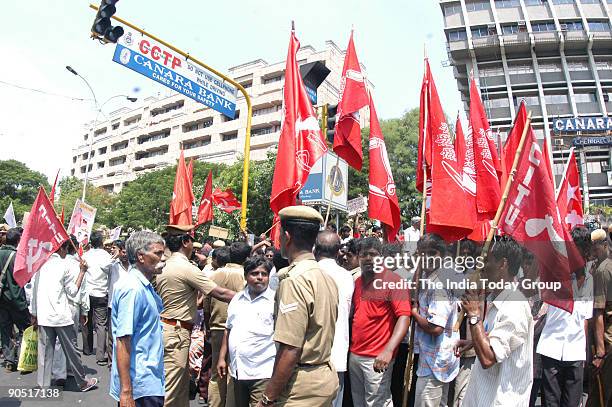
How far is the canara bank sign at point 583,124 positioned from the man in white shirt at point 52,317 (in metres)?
42.2

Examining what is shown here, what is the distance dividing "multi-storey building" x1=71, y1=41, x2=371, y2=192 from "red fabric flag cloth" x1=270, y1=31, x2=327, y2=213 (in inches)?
1235

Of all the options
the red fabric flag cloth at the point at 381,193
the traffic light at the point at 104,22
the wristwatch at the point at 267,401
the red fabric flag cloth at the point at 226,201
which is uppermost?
the traffic light at the point at 104,22

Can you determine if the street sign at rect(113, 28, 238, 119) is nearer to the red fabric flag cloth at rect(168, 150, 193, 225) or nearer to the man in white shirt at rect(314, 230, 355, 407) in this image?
the red fabric flag cloth at rect(168, 150, 193, 225)

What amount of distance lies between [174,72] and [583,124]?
133 ft

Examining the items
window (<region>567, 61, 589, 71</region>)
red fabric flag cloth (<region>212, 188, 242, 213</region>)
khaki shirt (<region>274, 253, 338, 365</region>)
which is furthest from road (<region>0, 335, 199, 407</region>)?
window (<region>567, 61, 589, 71</region>)

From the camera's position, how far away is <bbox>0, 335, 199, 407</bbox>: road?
210 inches

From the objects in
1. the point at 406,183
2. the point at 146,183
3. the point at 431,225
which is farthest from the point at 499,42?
the point at 431,225

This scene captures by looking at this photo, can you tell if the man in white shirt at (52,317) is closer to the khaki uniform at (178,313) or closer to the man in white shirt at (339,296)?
the khaki uniform at (178,313)

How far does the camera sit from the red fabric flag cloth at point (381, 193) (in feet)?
17.1

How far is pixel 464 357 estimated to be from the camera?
13.4 ft

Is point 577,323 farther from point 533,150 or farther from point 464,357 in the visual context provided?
point 533,150

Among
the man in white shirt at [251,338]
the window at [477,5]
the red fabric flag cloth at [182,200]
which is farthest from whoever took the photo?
the window at [477,5]
